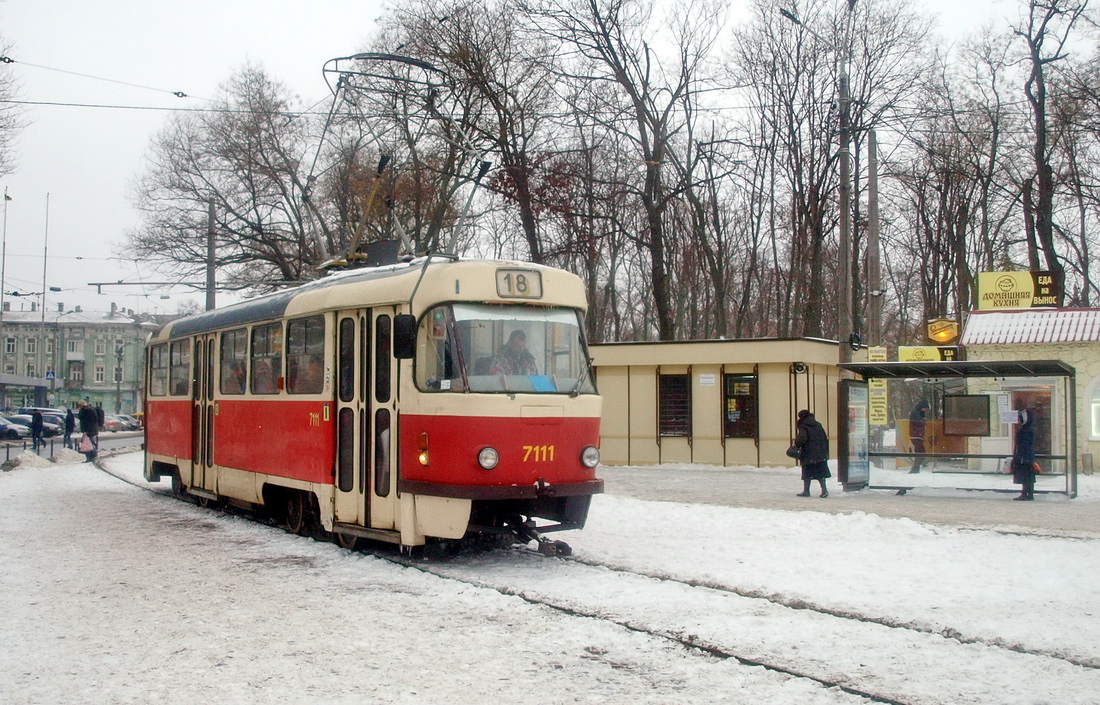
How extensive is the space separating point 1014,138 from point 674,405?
651 inches

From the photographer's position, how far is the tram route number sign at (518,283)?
34.2 feet

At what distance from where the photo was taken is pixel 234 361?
1448 centimetres

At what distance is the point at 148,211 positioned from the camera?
121ft

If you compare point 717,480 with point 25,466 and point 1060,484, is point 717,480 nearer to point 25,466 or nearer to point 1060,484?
point 1060,484

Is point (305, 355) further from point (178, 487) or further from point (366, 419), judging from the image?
point (178, 487)

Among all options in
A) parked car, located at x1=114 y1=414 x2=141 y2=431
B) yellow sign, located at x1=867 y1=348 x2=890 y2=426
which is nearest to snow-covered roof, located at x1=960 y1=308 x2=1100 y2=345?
yellow sign, located at x1=867 y1=348 x2=890 y2=426

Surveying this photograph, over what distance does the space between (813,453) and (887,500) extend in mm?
1391

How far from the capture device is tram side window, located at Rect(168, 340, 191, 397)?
54.5ft

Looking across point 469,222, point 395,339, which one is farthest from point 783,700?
point 469,222

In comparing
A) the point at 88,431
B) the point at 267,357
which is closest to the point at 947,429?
the point at 267,357

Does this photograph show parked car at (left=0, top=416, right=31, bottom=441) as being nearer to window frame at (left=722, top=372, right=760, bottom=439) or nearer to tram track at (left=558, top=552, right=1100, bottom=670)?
window frame at (left=722, top=372, right=760, bottom=439)

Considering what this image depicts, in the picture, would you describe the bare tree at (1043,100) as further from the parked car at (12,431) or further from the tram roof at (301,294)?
the parked car at (12,431)

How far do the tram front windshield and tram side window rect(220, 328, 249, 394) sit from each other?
4.59 m

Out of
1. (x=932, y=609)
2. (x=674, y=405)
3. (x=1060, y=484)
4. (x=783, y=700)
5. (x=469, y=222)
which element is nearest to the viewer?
(x=783, y=700)
